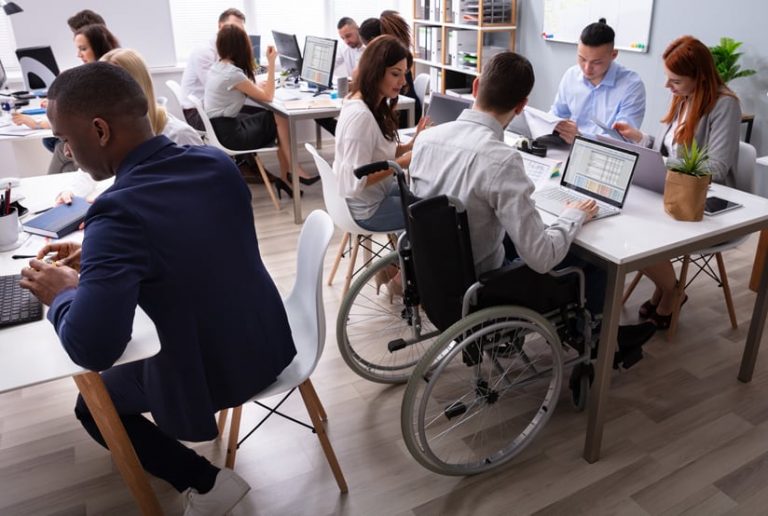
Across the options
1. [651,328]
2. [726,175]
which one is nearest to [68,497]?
[651,328]

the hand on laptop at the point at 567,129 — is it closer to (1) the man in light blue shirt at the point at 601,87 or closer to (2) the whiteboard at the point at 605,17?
(1) the man in light blue shirt at the point at 601,87

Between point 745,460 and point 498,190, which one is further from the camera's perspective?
point 745,460

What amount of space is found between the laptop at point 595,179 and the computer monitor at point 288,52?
3.51m

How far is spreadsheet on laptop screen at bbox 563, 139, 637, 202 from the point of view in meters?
2.03

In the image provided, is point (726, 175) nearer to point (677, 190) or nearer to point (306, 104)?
point (677, 190)

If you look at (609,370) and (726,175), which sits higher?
(726,175)

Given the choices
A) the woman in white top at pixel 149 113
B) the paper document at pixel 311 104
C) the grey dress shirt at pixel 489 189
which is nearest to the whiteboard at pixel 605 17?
the paper document at pixel 311 104

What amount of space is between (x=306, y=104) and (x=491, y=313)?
2.81m

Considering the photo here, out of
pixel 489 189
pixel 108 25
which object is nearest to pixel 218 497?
pixel 489 189

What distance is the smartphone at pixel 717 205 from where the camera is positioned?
203 cm

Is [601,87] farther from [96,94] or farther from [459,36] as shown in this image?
[96,94]

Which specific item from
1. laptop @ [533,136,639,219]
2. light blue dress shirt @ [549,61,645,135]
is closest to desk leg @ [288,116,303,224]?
light blue dress shirt @ [549,61,645,135]

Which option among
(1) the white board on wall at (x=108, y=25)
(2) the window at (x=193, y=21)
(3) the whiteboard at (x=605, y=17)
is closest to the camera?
(3) the whiteboard at (x=605, y=17)

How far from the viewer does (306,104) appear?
4.18 metres
